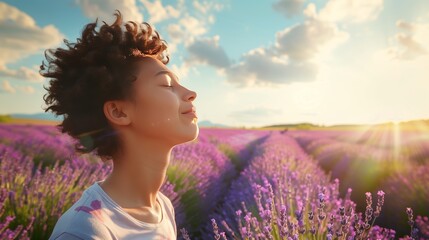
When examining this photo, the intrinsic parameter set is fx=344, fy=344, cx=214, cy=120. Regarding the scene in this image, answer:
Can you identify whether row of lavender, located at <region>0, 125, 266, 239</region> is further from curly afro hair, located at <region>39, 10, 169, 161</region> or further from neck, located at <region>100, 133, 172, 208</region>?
neck, located at <region>100, 133, 172, 208</region>

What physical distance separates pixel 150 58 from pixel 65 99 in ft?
1.65

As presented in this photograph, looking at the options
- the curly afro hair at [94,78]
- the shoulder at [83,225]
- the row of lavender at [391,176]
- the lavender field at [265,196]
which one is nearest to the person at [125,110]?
the curly afro hair at [94,78]

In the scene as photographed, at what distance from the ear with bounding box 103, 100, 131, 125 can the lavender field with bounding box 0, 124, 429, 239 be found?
691 mm

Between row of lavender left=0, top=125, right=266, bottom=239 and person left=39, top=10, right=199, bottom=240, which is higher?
person left=39, top=10, right=199, bottom=240

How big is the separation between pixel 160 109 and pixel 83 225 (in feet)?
2.20

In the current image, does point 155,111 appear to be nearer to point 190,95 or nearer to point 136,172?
point 190,95

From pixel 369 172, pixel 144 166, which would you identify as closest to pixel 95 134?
pixel 144 166

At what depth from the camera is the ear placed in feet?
5.81

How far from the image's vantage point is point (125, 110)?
70.5 inches

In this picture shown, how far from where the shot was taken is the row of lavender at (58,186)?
2873mm

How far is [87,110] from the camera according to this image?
72.3 inches

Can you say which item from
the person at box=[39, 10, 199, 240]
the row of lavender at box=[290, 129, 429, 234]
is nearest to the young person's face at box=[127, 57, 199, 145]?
the person at box=[39, 10, 199, 240]

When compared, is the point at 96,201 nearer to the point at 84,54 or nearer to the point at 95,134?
the point at 95,134

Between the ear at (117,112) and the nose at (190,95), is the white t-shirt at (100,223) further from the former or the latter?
the nose at (190,95)
